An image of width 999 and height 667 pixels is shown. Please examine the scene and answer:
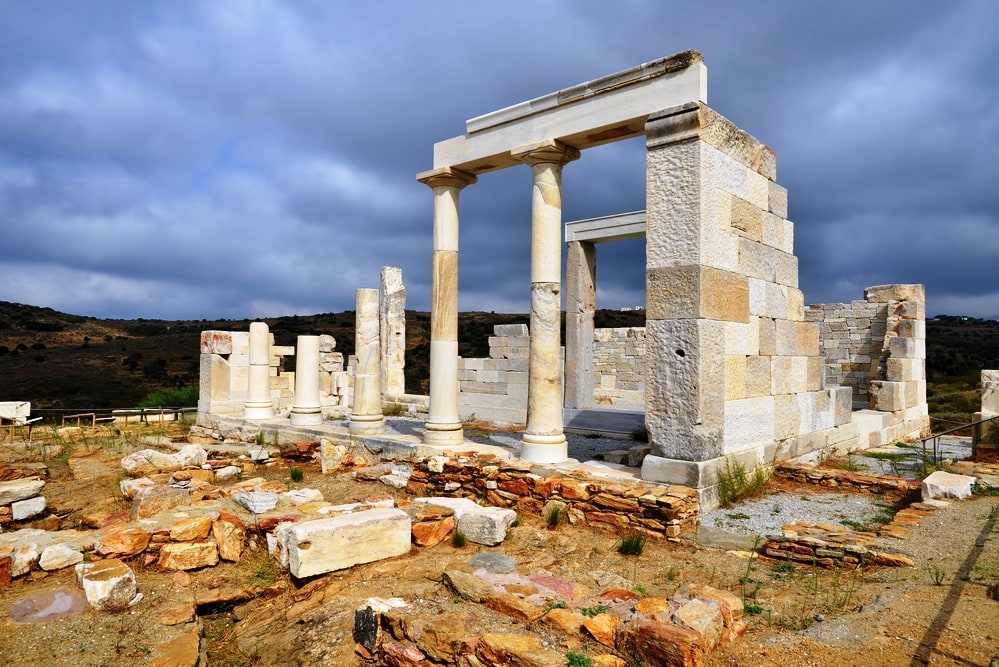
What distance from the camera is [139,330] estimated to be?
53625 millimetres

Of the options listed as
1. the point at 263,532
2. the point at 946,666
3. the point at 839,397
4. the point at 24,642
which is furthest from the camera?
the point at 839,397

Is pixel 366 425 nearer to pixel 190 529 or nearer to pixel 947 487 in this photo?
pixel 190 529

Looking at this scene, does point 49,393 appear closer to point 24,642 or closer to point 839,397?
point 24,642

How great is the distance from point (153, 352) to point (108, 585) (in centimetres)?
4021

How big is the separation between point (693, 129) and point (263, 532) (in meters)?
6.22

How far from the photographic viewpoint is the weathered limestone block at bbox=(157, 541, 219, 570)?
596 centimetres

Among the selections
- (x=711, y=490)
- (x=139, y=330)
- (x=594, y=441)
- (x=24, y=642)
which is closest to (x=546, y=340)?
(x=711, y=490)

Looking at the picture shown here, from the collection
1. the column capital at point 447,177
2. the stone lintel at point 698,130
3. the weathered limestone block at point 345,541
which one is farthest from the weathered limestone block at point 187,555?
the stone lintel at point 698,130

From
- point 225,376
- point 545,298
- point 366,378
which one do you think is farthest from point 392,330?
point 545,298

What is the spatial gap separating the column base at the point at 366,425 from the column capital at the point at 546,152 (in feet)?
A: 16.6

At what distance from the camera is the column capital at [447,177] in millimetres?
9258

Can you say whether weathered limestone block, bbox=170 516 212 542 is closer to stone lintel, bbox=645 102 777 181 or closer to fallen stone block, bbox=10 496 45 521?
fallen stone block, bbox=10 496 45 521

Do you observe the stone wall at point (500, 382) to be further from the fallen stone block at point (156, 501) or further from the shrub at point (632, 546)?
Answer: the shrub at point (632, 546)

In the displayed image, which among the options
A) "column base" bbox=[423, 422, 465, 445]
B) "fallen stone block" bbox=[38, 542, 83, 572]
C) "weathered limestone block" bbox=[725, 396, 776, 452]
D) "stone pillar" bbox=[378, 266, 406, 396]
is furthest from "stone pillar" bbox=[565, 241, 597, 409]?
"fallen stone block" bbox=[38, 542, 83, 572]
